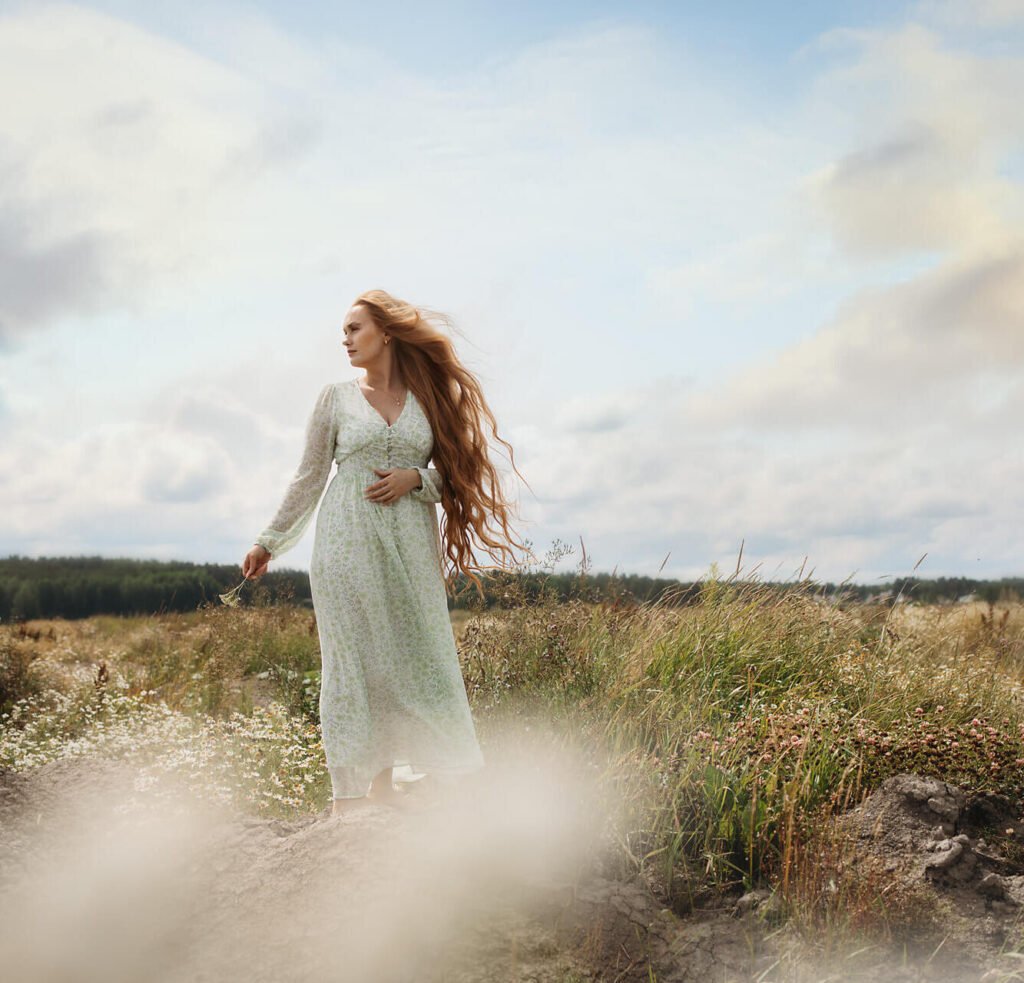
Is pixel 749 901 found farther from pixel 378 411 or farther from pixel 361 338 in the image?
pixel 361 338

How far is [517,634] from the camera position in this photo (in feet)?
20.1

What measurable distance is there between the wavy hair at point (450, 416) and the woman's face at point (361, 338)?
0.04 metres

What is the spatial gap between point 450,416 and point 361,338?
2.08 ft

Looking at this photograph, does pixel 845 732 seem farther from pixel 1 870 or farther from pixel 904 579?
pixel 1 870

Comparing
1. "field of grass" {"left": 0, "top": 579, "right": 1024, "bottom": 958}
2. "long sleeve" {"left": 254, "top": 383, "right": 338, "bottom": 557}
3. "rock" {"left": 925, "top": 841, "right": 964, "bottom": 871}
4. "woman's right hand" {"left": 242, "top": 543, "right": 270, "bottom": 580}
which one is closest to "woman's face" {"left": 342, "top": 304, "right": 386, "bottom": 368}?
"long sleeve" {"left": 254, "top": 383, "right": 338, "bottom": 557}

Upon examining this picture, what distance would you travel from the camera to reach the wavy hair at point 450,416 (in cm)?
527

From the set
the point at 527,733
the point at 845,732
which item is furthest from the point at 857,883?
the point at 527,733

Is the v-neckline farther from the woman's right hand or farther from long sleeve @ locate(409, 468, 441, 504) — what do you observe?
the woman's right hand

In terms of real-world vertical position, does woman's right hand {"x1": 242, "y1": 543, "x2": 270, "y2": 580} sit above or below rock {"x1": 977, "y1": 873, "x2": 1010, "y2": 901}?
above

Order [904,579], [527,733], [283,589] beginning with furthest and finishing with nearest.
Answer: [283,589] < [904,579] < [527,733]

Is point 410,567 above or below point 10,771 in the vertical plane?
above

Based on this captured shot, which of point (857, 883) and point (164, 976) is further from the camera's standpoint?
point (857, 883)

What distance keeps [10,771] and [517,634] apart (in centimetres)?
299

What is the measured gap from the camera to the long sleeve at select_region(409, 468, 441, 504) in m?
5.08
